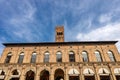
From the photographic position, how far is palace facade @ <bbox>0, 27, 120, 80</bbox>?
22.1 m

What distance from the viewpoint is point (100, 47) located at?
2556 cm

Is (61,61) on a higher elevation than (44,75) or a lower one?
higher

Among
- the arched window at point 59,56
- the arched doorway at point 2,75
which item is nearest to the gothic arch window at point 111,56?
the arched window at point 59,56

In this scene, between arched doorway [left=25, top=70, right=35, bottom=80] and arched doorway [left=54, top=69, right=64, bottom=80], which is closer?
arched doorway [left=25, top=70, right=35, bottom=80]

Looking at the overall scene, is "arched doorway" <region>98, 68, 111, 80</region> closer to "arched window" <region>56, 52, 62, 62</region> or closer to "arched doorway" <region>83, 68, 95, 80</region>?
"arched doorway" <region>83, 68, 95, 80</region>

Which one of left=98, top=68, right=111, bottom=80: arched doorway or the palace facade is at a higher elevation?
the palace facade

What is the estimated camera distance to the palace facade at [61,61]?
22125 millimetres

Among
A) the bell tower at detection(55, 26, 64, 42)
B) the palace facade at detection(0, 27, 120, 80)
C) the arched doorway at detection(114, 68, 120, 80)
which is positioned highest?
the bell tower at detection(55, 26, 64, 42)

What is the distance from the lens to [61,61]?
23.9 m

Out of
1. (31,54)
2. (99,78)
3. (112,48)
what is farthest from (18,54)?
(112,48)

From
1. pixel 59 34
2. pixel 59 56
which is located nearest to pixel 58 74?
pixel 59 56

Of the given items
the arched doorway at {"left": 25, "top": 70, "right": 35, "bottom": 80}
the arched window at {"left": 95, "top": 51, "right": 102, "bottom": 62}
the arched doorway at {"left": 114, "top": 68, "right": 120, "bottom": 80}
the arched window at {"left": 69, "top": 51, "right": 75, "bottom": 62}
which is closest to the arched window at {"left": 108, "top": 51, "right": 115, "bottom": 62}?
the arched window at {"left": 95, "top": 51, "right": 102, "bottom": 62}

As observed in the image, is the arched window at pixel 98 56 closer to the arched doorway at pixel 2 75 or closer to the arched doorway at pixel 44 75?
the arched doorway at pixel 44 75

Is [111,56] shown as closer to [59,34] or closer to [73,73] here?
[73,73]
